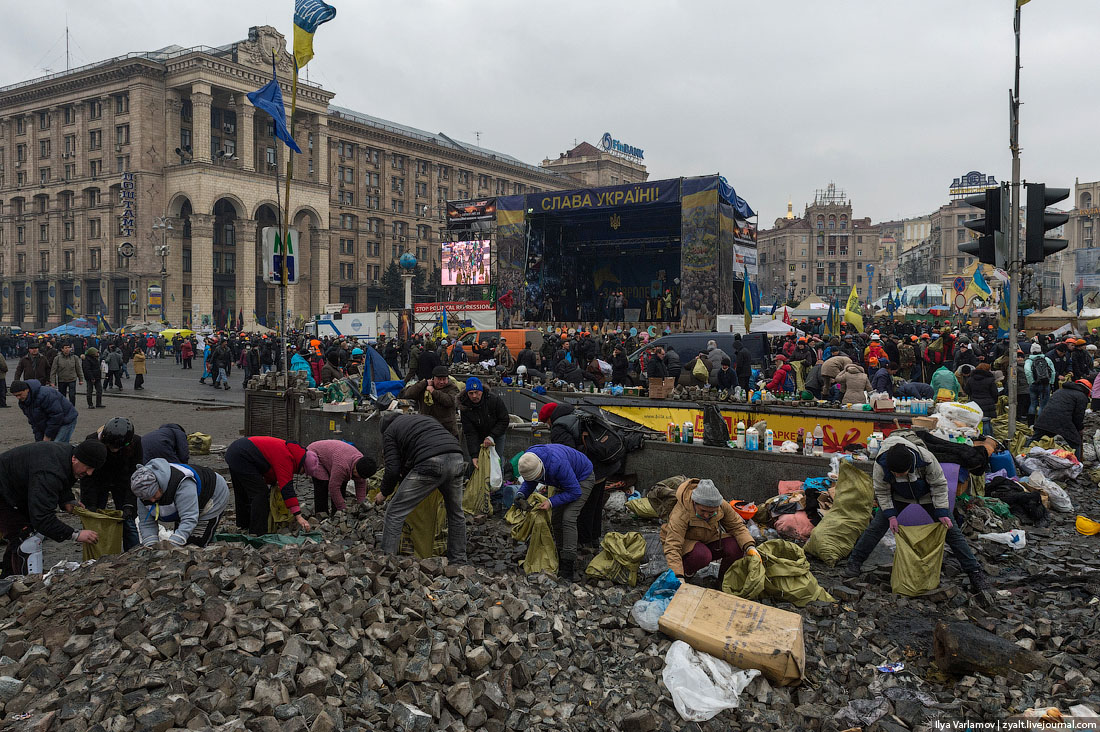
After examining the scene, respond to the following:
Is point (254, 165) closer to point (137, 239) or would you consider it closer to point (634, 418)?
point (137, 239)

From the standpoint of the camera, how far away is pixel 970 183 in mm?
126625

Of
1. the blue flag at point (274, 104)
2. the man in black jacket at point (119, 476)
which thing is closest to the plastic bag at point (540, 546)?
the man in black jacket at point (119, 476)

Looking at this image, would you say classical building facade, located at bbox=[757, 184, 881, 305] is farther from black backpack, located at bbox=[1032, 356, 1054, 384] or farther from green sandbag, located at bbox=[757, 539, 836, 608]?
green sandbag, located at bbox=[757, 539, 836, 608]

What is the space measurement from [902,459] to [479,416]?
482 centimetres

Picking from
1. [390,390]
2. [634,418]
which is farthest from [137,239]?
[634,418]

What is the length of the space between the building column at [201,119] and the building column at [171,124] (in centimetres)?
209

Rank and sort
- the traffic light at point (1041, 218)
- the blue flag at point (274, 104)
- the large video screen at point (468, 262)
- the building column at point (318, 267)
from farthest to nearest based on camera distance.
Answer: the building column at point (318, 267)
the large video screen at point (468, 262)
the blue flag at point (274, 104)
the traffic light at point (1041, 218)

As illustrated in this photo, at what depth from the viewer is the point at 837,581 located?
682 centimetres

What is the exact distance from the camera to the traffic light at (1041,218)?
8164mm

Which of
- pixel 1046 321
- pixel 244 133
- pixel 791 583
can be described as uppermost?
pixel 244 133

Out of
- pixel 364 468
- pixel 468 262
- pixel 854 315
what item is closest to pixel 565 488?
pixel 364 468

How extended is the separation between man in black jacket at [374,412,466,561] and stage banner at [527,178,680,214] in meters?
28.6

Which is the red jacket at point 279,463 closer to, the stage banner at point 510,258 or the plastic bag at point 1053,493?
the plastic bag at point 1053,493

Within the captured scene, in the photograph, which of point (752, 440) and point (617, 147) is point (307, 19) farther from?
point (617, 147)
